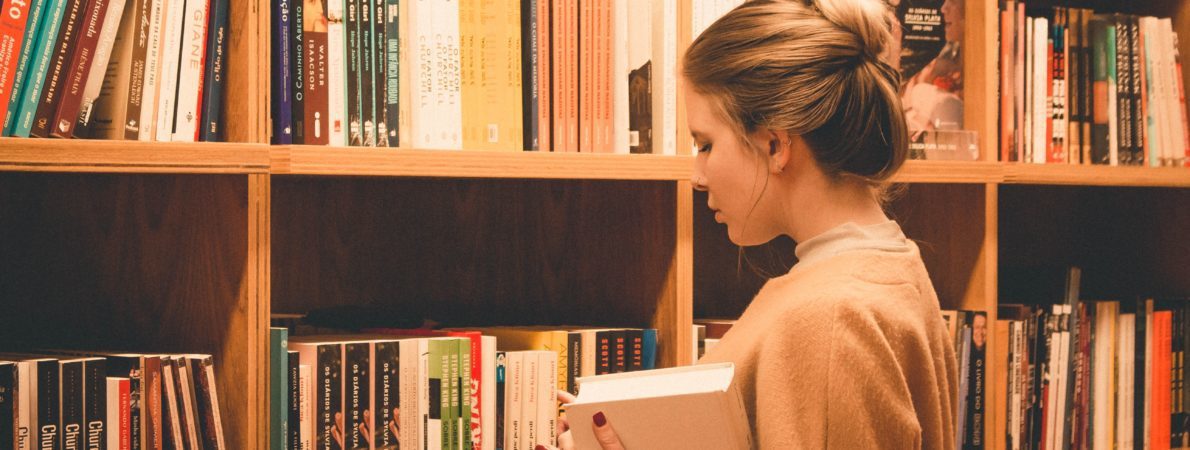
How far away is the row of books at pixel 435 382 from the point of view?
55.1 inches

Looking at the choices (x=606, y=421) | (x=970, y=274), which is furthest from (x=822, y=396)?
(x=970, y=274)

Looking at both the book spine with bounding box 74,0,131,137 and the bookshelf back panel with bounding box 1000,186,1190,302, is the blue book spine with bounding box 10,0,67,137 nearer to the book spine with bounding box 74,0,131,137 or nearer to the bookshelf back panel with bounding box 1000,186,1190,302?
the book spine with bounding box 74,0,131,137

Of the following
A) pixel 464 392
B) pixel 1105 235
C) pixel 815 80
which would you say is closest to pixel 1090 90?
pixel 1105 235

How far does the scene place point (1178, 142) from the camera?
2.05 m

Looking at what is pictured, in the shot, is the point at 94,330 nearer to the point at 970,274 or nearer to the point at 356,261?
the point at 356,261

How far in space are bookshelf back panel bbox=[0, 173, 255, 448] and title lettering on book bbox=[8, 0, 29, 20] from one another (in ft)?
0.82

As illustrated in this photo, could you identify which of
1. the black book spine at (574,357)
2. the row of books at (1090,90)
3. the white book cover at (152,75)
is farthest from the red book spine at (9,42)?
the row of books at (1090,90)

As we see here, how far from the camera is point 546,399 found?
1.57m

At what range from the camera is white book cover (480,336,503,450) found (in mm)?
1521

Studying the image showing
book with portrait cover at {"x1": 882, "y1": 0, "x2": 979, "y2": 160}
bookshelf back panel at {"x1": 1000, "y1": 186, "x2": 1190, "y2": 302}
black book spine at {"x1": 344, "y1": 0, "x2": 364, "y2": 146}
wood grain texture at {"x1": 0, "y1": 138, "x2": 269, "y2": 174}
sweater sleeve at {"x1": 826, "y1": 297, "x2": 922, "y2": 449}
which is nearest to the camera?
sweater sleeve at {"x1": 826, "y1": 297, "x2": 922, "y2": 449}

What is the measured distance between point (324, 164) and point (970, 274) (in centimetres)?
108

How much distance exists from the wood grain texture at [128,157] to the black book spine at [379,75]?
0.15 metres

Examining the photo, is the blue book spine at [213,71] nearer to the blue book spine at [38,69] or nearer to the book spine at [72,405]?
the blue book spine at [38,69]

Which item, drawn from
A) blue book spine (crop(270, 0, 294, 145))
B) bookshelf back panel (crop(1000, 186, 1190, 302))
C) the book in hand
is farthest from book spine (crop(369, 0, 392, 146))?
bookshelf back panel (crop(1000, 186, 1190, 302))
